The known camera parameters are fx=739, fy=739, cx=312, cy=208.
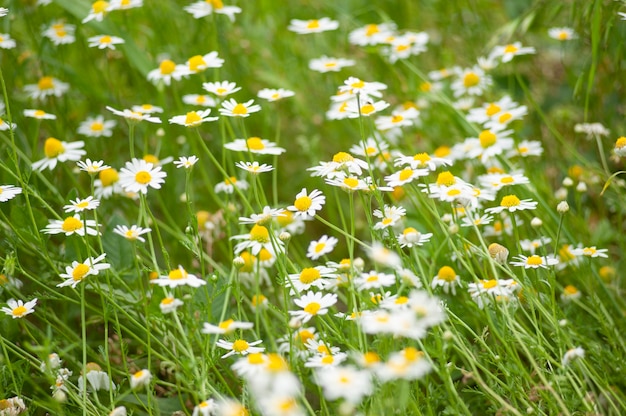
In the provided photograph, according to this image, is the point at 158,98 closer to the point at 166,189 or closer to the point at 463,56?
the point at 166,189

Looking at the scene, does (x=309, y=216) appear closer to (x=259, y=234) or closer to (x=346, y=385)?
(x=259, y=234)

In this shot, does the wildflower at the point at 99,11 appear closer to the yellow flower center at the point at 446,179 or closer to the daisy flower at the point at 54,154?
the daisy flower at the point at 54,154

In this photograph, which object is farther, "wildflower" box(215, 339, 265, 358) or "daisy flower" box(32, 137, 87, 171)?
"daisy flower" box(32, 137, 87, 171)

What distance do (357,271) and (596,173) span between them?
2.91ft

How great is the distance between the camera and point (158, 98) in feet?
6.48


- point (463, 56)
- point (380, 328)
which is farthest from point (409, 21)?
point (380, 328)

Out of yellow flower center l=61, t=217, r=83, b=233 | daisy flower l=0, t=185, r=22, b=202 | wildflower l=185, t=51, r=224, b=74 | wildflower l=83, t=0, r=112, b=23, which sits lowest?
yellow flower center l=61, t=217, r=83, b=233

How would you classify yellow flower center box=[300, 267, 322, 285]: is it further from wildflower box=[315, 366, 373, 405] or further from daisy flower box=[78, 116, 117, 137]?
daisy flower box=[78, 116, 117, 137]

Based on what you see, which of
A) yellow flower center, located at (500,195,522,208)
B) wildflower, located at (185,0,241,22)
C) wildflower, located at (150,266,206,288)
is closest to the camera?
wildflower, located at (150,266,206,288)

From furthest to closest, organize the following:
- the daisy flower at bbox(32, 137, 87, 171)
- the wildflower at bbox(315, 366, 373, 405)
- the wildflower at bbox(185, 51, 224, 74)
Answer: the wildflower at bbox(185, 51, 224, 74) → the daisy flower at bbox(32, 137, 87, 171) → the wildflower at bbox(315, 366, 373, 405)

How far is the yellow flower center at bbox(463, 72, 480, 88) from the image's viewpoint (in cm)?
204

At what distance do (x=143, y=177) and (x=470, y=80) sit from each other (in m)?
1.08

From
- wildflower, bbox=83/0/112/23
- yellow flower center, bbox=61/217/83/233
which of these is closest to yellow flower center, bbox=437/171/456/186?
yellow flower center, bbox=61/217/83/233

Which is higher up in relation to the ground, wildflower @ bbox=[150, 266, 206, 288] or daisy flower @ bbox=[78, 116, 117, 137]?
wildflower @ bbox=[150, 266, 206, 288]
